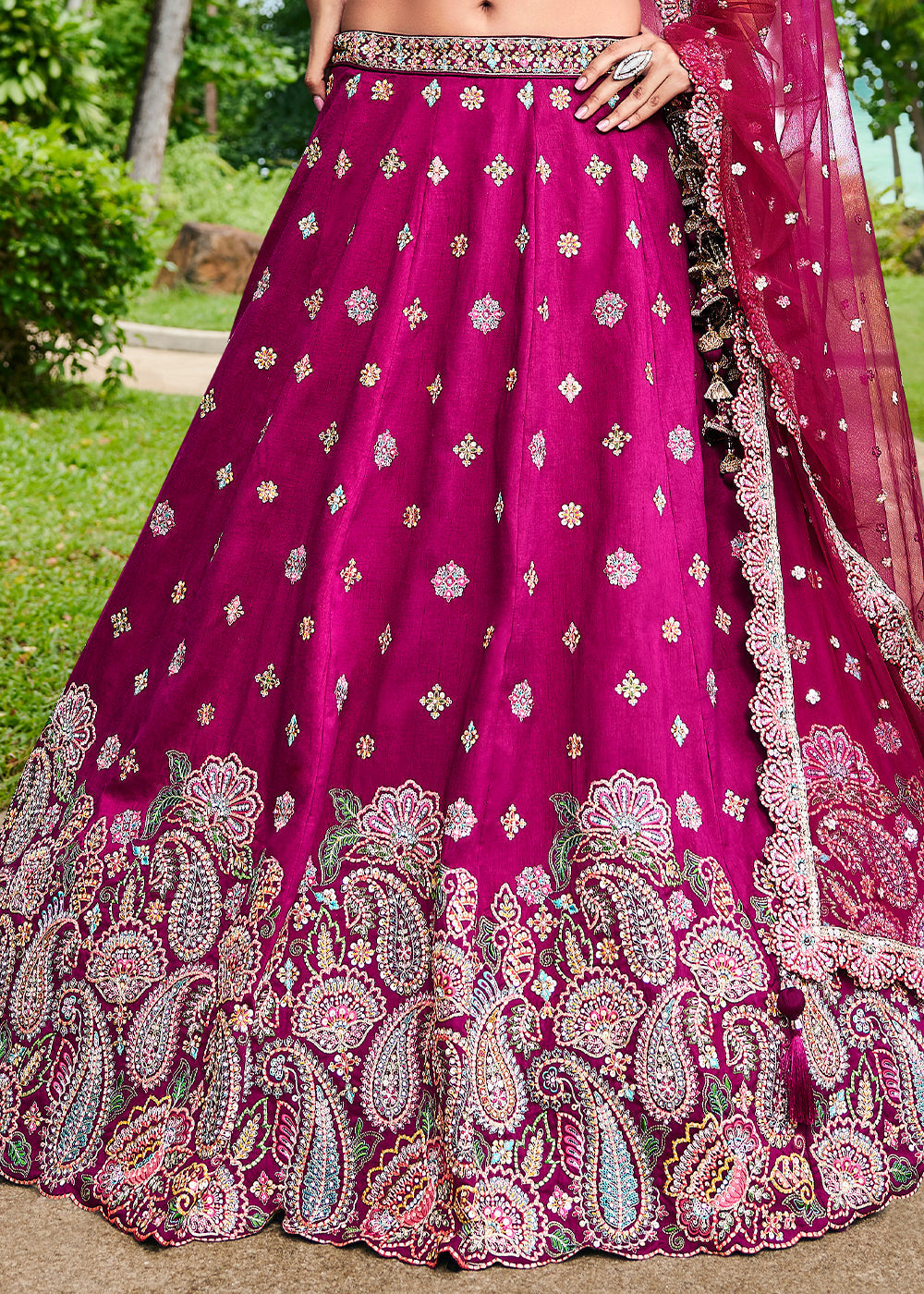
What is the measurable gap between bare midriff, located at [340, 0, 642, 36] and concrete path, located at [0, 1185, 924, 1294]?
1731mm

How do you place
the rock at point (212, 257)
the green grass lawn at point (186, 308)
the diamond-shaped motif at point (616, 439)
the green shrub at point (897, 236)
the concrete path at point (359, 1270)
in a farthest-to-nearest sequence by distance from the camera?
the green shrub at point (897, 236)
the rock at point (212, 257)
the green grass lawn at point (186, 308)
the diamond-shaped motif at point (616, 439)
the concrete path at point (359, 1270)

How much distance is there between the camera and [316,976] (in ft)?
5.30

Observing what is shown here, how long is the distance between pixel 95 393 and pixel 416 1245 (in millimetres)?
7237

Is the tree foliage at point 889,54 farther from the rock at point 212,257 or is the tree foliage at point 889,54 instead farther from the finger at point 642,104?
the finger at point 642,104

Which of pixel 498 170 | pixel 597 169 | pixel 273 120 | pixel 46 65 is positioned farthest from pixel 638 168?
pixel 273 120

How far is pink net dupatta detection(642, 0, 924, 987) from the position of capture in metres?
1.80

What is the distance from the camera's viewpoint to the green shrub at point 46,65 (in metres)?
8.59

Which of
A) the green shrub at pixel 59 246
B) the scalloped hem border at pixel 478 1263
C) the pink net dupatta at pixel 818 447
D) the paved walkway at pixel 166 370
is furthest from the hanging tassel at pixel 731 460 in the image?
the paved walkway at pixel 166 370

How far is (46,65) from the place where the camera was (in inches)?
352

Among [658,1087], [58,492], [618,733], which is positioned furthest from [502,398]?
[58,492]

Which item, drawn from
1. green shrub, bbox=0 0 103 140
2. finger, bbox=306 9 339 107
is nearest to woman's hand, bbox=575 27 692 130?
finger, bbox=306 9 339 107

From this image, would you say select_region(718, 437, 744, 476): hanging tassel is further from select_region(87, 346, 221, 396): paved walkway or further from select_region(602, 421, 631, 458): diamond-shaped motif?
select_region(87, 346, 221, 396): paved walkway

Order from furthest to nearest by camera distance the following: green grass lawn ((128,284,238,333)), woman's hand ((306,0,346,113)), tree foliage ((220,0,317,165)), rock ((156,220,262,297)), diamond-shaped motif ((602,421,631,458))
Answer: tree foliage ((220,0,317,165)) < rock ((156,220,262,297)) < green grass lawn ((128,284,238,333)) < woman's hand ((306,0,346,113)) < diamond-shaped motif ((602,421,631,458))

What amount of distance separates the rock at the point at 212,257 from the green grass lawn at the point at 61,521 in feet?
21.8
